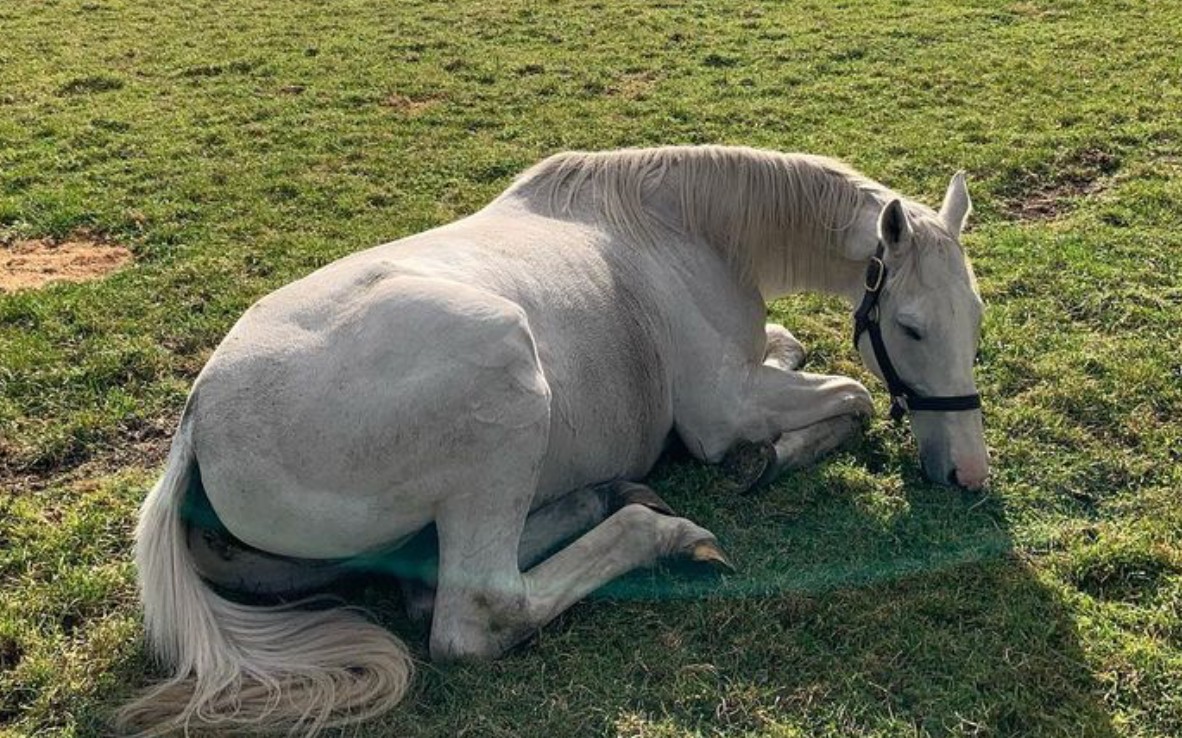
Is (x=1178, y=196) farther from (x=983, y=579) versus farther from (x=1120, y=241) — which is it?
(x=983, y=579)

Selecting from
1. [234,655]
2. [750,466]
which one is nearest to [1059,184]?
Result: [750,466]

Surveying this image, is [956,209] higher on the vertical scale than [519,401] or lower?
higher

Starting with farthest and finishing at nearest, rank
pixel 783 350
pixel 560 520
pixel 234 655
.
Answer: pixel 783 350 → pixel 560 520 → pixel 234 655

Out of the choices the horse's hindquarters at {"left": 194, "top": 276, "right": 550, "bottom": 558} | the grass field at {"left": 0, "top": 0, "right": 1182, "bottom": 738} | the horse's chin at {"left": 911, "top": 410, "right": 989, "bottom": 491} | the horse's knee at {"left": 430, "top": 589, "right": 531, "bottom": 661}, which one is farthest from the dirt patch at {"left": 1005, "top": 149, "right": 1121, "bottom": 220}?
the horse's knee at {"left": 430, "top": 589, "right": 531, "bottom": 661}

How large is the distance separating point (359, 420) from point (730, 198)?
211cm

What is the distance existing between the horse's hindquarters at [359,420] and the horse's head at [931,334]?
1559 mm

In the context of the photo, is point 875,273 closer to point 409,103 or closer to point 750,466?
point 750,466

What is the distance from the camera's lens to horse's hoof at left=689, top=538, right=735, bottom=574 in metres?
3.66

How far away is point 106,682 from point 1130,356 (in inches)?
180

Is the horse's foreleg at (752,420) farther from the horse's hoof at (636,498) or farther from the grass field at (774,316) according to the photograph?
the horse's hoof at (636,498)

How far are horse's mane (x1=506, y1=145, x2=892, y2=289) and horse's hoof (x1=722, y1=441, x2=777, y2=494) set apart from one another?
32.0 inches

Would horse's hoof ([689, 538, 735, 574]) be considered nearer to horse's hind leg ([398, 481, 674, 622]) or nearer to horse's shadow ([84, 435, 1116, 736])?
horse's shadow ([84, 435, 1116, 736])

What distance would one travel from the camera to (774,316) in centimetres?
569

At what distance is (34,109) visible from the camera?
9.81 metres
